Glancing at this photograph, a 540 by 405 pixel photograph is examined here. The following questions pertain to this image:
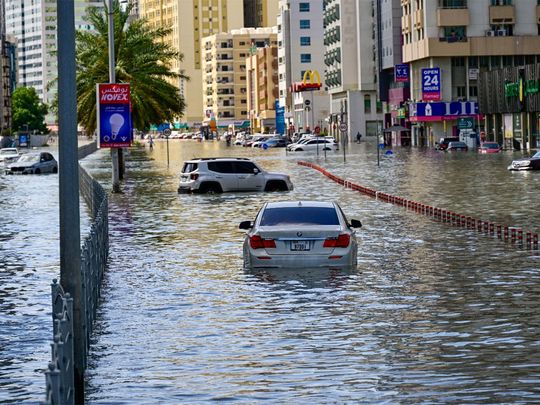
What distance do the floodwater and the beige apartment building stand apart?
101 m

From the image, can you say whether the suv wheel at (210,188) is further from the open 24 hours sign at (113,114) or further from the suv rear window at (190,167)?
the open 24 hours sign at (113,114)

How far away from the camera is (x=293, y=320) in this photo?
1848cm

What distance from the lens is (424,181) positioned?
6144cm

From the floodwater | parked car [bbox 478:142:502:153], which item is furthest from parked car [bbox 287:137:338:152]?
the floodwater

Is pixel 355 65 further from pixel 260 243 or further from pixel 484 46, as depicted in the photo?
pixel 260 243

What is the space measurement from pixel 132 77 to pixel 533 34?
71.1m

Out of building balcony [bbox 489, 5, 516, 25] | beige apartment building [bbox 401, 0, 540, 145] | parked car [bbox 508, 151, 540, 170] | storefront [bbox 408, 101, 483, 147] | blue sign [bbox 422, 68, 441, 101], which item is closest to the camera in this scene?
parked car [bbox 508, 151, 540, 170]

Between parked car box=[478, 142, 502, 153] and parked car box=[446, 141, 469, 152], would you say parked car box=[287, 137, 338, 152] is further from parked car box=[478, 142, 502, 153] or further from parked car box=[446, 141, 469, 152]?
parked car box=[478, 142, 502, 153]

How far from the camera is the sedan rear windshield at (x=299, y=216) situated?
958 inches

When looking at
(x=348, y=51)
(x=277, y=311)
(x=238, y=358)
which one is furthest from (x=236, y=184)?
(x=348, y=51)

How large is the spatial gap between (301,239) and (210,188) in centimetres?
3285

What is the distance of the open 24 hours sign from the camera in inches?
2116

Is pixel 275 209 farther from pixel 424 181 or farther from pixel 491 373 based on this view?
pixel 424 181

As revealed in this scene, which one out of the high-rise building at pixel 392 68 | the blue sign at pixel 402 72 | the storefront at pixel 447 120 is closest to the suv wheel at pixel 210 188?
the storefront at pixel 447 120
